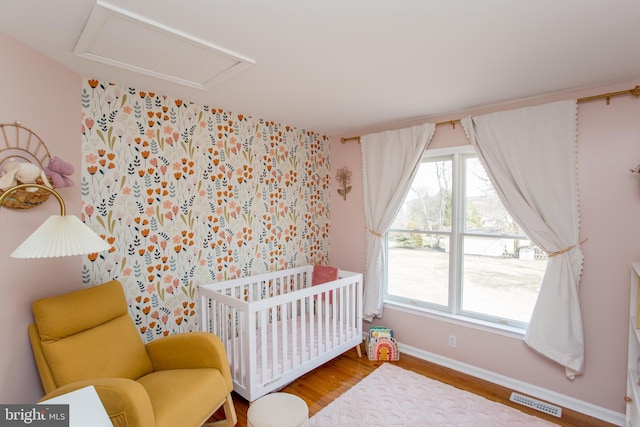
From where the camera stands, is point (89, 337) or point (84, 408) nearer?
point (84, 408)

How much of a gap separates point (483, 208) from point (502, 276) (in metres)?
0.62

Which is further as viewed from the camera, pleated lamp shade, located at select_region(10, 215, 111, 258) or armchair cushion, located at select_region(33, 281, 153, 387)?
armchair cushion, located at select_region(33, 281, 153, 387)

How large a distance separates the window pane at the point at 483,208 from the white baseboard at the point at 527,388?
1.22 m

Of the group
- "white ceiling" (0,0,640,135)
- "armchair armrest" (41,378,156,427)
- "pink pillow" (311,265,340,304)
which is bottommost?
"armchair armrest" (41,378,156,427)

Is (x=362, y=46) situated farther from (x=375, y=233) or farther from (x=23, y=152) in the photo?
(x=375, y=233)

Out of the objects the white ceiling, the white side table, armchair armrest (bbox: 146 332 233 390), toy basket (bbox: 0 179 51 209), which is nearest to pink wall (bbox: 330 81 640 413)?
the white ceiling

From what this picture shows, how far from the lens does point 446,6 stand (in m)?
1.39

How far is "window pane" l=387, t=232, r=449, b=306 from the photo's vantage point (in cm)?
322

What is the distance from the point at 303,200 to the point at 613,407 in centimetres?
306

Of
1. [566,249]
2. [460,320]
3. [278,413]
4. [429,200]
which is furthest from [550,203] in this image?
[278,413]

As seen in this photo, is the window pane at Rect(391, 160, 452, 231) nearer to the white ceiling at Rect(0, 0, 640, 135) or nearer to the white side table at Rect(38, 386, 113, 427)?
the white ceiling at Rect(0, 0, 640, 135)

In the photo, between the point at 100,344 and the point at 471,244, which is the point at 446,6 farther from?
the point at 100,344

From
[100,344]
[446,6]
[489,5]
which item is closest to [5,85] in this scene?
[100,344]

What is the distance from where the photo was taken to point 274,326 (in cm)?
234
